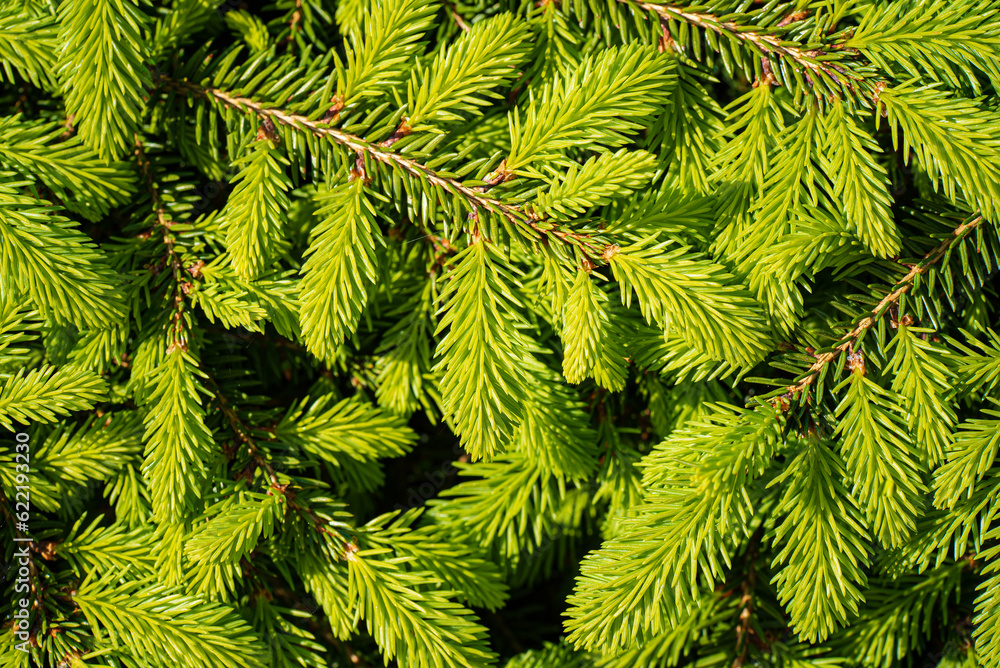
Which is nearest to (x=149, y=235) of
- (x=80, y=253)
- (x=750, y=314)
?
(x=80, y=253)

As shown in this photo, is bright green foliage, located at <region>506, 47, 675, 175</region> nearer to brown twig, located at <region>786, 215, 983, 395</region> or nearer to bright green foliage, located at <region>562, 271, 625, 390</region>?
bright green foliage, located at <region>562, 271, 625, 390</region>

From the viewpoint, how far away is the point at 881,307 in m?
0.68

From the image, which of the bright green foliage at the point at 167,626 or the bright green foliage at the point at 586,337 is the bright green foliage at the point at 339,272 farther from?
the bright green foliage at the point at 167,626

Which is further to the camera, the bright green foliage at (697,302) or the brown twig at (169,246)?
the brown twig at (169,246)

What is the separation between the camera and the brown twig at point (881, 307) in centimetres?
67

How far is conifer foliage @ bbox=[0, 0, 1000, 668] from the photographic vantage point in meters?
0.62

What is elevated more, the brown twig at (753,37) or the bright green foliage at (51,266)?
the brown twig at (753,37)

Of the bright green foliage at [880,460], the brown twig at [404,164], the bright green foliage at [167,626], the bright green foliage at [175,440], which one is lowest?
the bright green foliage at [167,626]

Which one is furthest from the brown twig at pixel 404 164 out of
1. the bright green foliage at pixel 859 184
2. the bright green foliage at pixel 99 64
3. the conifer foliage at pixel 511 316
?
the bright green foliage at pixel 859 184

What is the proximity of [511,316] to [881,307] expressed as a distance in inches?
14.4

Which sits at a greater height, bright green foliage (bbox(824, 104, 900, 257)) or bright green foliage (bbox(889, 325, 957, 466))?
bright green foliage (bbox(824, 104, 900, 257))

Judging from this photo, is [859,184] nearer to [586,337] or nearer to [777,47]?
[777,47]

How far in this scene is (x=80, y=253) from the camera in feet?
2.11

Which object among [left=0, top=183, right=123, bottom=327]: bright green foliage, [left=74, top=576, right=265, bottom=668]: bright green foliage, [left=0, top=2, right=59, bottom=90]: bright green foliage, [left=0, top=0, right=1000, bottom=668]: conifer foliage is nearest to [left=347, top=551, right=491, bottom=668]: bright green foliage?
[left=0, top=0, right=1000, bottom=668]: conifer foliage
